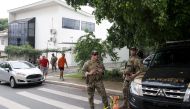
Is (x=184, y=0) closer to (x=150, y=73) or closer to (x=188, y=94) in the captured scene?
(x=150, y=73)

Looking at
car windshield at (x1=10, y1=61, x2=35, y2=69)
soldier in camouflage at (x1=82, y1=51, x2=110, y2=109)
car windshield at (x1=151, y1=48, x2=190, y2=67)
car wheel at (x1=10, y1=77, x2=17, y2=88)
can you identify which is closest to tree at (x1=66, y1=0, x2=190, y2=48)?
car windshield at (x1=151, y1=48, x2=190, y2=67)

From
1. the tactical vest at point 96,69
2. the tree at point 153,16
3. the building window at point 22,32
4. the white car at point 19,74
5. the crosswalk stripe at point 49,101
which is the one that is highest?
the building window at point 22,32

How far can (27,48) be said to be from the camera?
32.4 meters

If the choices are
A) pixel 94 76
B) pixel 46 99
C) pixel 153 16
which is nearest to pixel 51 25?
pixel 46 99

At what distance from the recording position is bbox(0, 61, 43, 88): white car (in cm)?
1636

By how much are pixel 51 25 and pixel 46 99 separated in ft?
Result: 76.0

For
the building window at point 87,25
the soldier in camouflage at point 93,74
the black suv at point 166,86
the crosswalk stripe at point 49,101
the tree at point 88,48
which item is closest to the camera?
the black suv at point 166,86

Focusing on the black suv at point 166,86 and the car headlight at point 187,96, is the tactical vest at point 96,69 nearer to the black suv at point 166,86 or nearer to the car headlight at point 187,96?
the black suv at point 166,86

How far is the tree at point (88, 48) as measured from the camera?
711 inches

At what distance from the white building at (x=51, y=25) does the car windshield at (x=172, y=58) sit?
23730 mm

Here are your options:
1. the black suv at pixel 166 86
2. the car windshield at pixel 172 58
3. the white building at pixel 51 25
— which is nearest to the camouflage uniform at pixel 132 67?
the car windshield at pixel 172 58

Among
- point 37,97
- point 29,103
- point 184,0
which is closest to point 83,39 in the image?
point 37,97

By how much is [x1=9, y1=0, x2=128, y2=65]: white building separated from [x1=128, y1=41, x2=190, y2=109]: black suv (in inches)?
958

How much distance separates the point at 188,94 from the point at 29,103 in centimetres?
712
